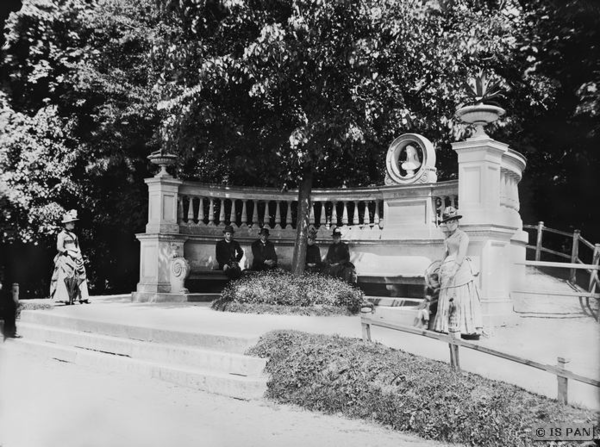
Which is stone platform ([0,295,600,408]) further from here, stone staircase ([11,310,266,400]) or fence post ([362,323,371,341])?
fence post ([362,323,371,341])

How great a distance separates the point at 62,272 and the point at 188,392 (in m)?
7.66

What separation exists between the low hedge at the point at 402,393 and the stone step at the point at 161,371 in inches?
10.9

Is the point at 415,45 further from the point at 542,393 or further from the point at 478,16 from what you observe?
the point at 542,393

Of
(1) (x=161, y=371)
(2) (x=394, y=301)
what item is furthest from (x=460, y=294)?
(2) (x=394, y=301)

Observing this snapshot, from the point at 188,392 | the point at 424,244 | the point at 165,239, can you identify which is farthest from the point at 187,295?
the point at 188,392

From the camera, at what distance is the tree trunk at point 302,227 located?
13.5 meters

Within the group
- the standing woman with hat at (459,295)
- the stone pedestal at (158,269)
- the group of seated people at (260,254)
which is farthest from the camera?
the stone pedestal at (158,269)

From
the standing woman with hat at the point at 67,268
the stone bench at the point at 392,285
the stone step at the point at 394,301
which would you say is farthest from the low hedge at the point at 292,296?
the standing woman with hat at the point at 67,268

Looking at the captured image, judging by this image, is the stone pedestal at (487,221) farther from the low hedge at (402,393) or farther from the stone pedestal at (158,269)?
the stone pedestal at (158,269)

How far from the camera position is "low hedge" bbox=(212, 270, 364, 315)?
1161cm

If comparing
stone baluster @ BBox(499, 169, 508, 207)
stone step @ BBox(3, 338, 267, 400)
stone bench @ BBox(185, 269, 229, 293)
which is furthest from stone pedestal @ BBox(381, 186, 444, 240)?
stone step @ BBox(3, 338, 267, 400)

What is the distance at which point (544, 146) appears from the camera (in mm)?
17875

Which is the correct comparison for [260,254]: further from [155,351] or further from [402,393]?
[402,393]

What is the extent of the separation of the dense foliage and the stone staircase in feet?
15.5
